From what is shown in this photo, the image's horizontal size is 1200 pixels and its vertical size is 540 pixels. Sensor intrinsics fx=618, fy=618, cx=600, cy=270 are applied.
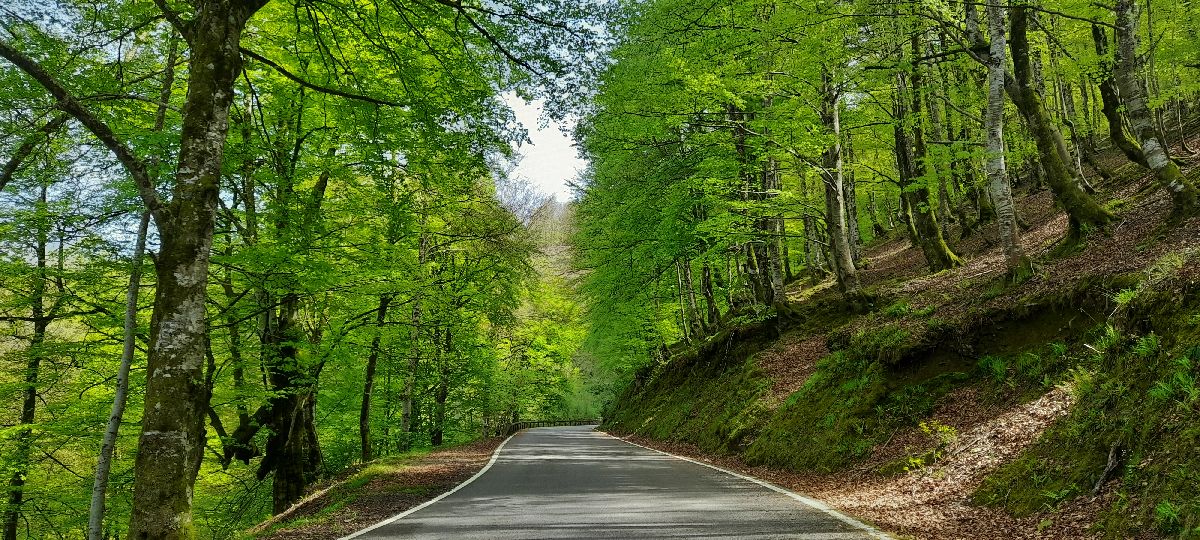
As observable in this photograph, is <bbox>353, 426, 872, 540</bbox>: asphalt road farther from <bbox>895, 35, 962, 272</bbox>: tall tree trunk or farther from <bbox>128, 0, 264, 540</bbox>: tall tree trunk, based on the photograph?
<bbox>895, 35, 962, 272</bbox>: tall tree trunk

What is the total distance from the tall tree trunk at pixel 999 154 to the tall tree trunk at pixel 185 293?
10.7 meters

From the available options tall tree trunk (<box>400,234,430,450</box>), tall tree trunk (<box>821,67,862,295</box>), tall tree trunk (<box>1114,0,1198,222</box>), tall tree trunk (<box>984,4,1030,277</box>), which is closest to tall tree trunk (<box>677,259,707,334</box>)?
tall tree trunk (<box>821,67,862,295</box>)

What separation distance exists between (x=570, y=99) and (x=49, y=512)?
15.0 metres


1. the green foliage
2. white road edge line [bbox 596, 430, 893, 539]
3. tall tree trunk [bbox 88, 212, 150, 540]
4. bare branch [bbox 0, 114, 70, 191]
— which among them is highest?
bare branch [bbox 0, 114, 70, 191]

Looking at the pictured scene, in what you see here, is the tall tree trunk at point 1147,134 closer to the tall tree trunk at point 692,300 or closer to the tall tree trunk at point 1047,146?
the tall tree trunk at point 1047,146

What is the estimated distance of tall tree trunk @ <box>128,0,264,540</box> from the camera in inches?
189

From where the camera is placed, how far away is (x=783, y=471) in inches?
433

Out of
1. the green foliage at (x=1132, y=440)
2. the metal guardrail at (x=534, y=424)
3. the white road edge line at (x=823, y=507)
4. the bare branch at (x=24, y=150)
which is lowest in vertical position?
the metal guardrail at (x=534, y=424)

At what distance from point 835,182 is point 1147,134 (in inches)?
231

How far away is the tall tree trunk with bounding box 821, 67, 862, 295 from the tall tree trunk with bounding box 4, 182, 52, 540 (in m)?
15.2

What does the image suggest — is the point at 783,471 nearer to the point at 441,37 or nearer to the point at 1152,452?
the point at 1152,452

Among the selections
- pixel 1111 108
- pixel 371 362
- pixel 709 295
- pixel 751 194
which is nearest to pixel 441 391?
pixel 371 362

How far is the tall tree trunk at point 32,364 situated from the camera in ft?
35.5

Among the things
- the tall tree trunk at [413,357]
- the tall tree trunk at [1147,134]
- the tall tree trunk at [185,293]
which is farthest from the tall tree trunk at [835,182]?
the tall tree trunk at [185,293]
